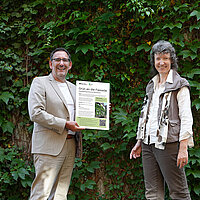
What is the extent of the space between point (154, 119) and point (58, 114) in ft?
2.95

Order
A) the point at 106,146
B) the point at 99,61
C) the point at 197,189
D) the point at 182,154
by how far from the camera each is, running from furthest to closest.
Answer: the point at 99,61, the point at 106,146, the point at 197,189, the point at 182,154

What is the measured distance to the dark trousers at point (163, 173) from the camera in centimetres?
204

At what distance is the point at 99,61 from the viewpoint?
3.68 meters

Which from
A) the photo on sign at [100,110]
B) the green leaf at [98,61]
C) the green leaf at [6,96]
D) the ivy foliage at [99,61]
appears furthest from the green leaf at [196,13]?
the green leaf at [6,96]

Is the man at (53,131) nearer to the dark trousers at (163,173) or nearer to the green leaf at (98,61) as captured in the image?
the dark trousers at (163,173)

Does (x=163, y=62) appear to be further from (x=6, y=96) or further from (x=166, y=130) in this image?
(x=6, y=96)

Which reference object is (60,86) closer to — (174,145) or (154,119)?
(154,119)

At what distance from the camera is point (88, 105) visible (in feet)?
7.98

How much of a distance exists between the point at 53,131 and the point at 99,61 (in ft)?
5.29

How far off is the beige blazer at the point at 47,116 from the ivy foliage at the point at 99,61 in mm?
1172

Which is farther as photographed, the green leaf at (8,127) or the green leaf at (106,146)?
the green leaf at (8,127)

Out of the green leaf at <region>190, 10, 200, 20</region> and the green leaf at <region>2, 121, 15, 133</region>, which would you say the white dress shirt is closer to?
the green leaf at <region>2, 121, 15, 133</region>

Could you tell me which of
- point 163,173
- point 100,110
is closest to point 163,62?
point 100,110

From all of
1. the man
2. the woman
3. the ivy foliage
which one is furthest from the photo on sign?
the ivy foliage
